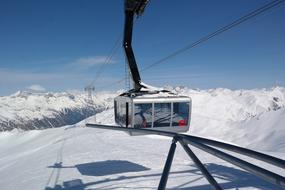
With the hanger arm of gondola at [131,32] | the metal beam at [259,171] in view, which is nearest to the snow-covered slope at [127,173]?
the hanger arm of gondola at [131,32]

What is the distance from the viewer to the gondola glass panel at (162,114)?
48.1 ft

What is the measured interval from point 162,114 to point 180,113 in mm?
957

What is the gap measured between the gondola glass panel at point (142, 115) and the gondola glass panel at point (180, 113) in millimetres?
1293

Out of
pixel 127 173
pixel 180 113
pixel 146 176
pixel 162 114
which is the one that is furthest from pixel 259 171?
pixel 127 173

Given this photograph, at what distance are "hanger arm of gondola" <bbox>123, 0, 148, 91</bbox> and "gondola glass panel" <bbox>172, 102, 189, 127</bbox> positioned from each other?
2500mm

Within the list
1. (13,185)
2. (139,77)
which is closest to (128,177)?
(139,77)

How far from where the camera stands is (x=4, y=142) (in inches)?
2362

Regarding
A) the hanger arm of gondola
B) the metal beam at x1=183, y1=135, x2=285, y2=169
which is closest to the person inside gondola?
the hanger arm of gondola

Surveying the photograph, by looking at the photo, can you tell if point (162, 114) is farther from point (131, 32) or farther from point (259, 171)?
point (259, 171)

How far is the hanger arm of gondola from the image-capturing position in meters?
16.6

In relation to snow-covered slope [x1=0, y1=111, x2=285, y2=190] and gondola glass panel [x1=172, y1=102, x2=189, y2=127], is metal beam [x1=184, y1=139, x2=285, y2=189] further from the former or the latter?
gondola glass panel [x1=172, y1=102, x2=189, y2=127]

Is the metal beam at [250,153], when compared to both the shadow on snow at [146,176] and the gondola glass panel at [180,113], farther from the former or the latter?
the gondola glass panel at [180,113]

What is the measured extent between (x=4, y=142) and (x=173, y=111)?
53.7m

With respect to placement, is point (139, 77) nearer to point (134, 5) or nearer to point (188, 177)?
point (134, 5)
